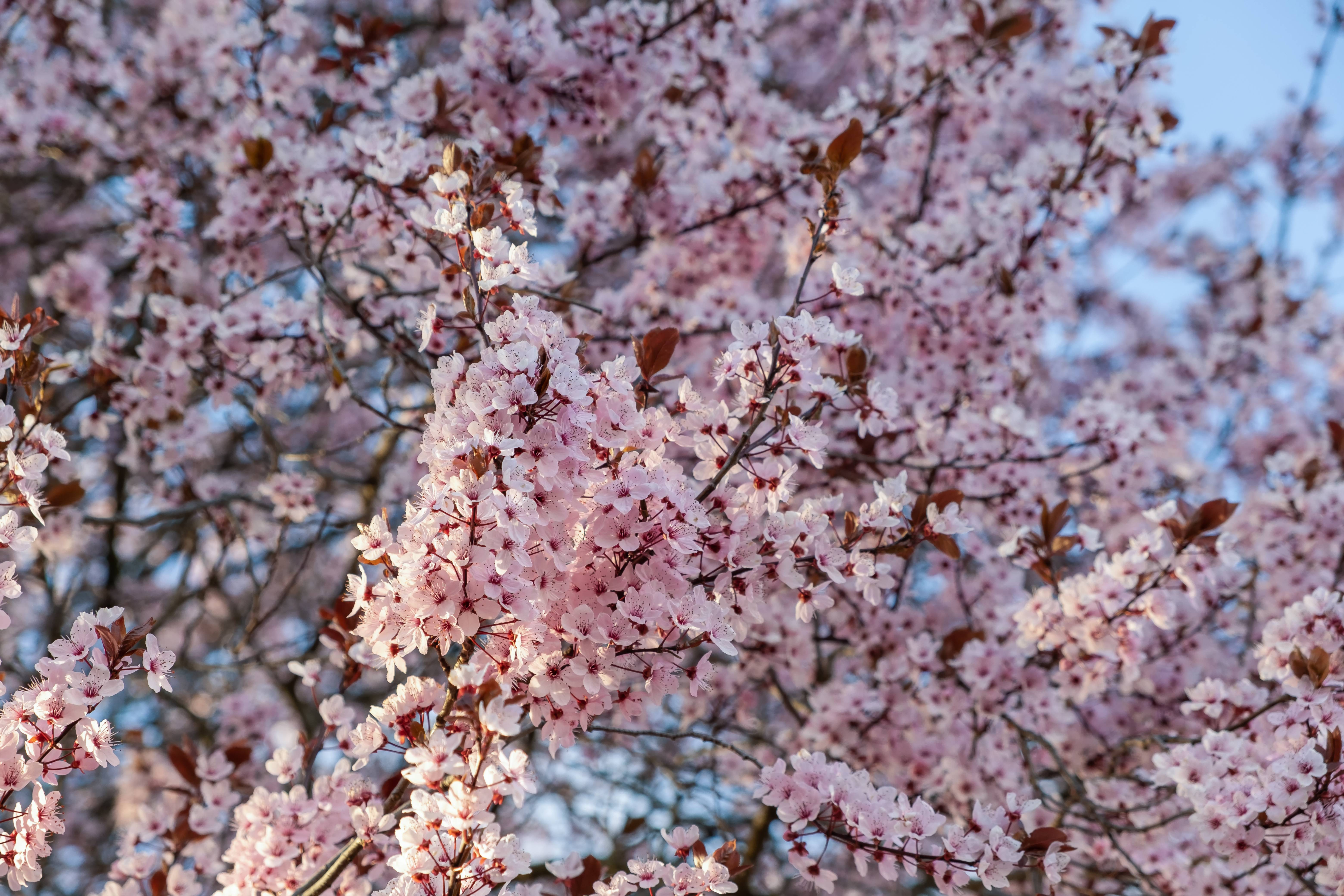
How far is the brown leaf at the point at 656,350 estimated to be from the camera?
78.7 inches

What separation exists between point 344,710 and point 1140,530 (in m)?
4.19

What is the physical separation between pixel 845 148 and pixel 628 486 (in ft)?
3.58

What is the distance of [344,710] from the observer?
2.44 m

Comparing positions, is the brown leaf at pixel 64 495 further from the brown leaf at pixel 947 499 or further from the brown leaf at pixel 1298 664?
the brown leaf at pixel 1298 664

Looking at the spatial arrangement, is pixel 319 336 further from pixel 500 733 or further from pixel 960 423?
pixel 960 423

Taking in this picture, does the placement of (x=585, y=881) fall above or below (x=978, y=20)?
below

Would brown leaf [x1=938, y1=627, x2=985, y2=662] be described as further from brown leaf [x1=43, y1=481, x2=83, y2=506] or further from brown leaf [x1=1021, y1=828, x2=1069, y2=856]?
brown leaf [x1=43, y1=481, x2=83, y2=506]

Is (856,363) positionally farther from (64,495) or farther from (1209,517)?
(64,495)

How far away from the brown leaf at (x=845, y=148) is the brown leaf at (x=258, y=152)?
2.26 meters

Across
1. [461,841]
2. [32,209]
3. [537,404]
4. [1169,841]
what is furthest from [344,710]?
[32,209]

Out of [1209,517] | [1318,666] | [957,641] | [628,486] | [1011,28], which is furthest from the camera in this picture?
[1011,28]

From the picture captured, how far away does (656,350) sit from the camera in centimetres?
201

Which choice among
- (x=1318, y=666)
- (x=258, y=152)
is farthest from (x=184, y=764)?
(x=1318, y=666)

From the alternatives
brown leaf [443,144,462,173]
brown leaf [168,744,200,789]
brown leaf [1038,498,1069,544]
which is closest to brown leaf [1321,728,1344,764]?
brown leaf [1038,498,1069,544]
